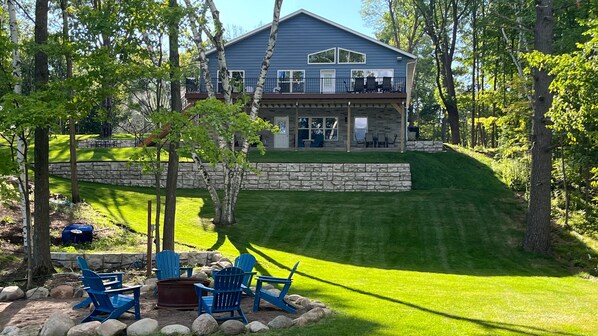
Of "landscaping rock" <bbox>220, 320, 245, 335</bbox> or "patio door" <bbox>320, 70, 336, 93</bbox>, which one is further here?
"patio door" <bbox>320, 70, 336, 93</bbox>

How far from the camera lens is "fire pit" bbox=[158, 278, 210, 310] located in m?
8.10

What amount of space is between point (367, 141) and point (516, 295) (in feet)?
63.0

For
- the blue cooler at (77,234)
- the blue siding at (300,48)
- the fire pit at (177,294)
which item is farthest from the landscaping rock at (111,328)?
the blue siding at (300,48)

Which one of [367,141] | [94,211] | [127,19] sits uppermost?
[127,19]

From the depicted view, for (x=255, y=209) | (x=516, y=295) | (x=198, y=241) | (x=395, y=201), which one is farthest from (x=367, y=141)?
(x=516, y=295)

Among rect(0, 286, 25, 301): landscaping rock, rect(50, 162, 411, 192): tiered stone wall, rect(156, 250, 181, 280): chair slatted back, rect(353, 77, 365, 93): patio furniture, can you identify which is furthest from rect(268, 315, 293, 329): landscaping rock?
rect(353, 77, 365, 93): patio furniture

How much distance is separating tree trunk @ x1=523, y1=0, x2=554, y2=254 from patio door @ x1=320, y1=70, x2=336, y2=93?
15.5m

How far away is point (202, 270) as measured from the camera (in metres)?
10.9

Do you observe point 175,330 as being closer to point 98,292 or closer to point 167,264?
point 98,292

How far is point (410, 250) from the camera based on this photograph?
51.4 feet

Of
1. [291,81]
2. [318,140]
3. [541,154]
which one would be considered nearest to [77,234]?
[541,154]

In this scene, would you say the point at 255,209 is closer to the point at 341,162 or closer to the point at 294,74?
the point at 341,162

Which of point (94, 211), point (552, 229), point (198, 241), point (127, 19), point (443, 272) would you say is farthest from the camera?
point (552, 229)

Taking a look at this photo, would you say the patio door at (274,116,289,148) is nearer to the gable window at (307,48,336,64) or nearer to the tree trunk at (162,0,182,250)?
the gable window at (307,48,336,64)
